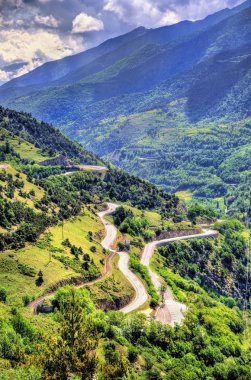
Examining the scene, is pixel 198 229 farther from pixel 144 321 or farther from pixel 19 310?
pixel 19 310

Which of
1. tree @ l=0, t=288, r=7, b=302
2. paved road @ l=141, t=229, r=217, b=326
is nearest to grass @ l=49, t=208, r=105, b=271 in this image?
paved road @ l=141, t=229, r=217, b=326

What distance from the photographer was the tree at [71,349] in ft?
175

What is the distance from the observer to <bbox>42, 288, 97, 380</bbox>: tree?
53.3 meters

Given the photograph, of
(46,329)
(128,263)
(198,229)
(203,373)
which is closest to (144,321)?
(203,373)

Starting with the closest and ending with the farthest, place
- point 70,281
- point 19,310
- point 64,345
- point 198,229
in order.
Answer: point 64,345 < point 19,310 < point 70,281 < point 198,229

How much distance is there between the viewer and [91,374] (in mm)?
55781

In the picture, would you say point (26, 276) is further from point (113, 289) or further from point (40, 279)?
point (113, 289)

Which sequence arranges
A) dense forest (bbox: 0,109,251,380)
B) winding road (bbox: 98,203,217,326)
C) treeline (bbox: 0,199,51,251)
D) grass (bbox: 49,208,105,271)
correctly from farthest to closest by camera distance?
grass (bbox: 49,208,105,271)
winding road (bbox: 98,203,217,326)
treeline (bbox: 0,199,51,251)
dense forest (bbox: 0,109,251,380)

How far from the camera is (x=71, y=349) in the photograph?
→ 56.0 m

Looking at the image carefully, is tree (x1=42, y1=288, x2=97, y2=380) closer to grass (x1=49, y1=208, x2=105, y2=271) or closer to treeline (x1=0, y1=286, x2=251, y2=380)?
treeline (x1=0, y1=286, x2=251, y2=380)

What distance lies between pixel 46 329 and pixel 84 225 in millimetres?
80110

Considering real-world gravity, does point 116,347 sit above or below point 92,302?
below

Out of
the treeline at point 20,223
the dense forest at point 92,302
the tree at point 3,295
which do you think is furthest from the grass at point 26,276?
the treeline at point 20,223

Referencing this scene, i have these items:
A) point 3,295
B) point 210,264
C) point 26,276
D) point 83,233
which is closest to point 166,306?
point 26,276
